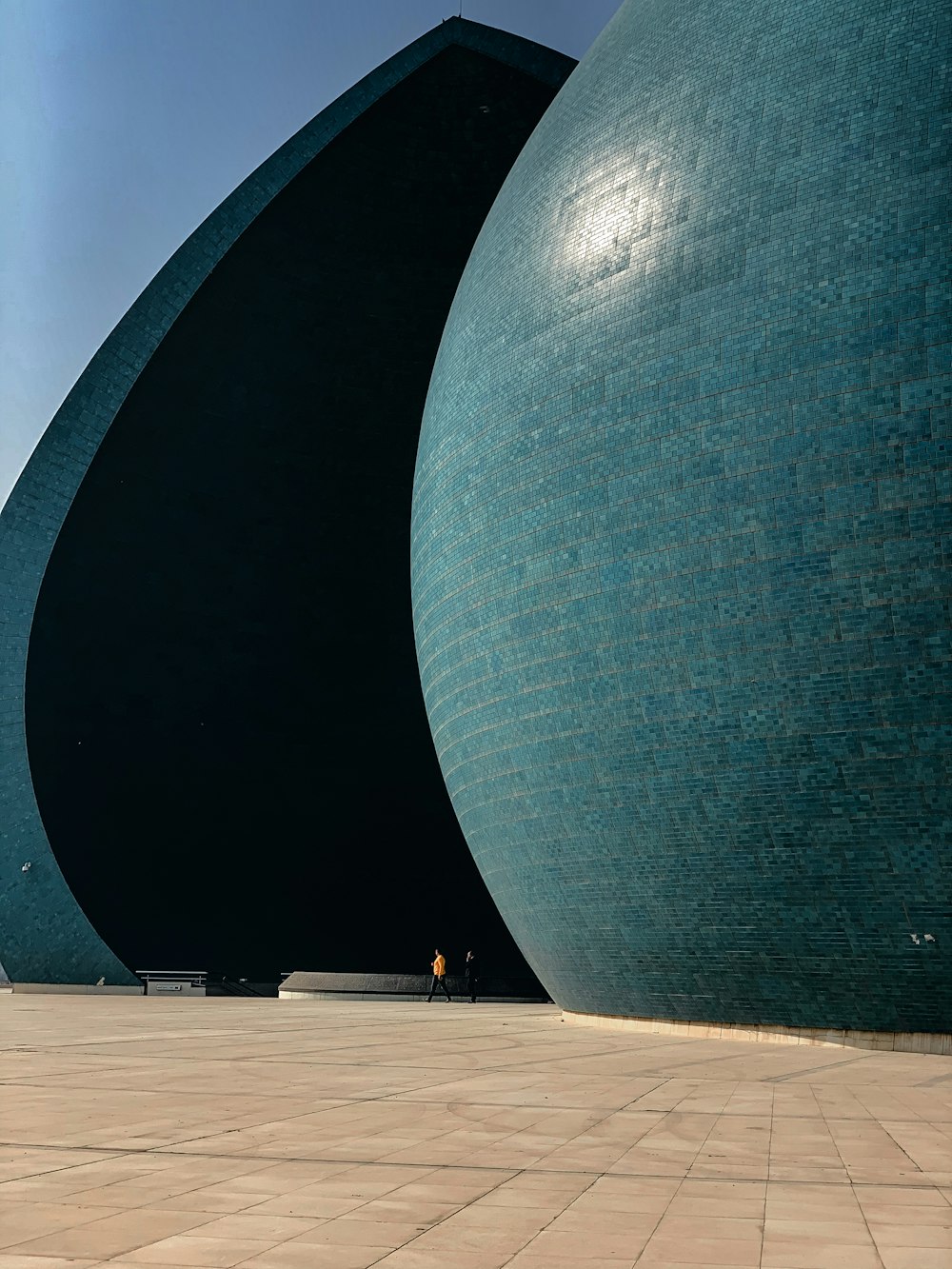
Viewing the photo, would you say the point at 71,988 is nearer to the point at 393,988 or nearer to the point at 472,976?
the point at 393,988

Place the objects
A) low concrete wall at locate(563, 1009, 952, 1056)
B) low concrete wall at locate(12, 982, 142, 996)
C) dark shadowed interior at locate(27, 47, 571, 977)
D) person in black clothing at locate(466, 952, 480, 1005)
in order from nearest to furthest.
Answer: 1. low concrete wall at locate(563, 1009, 952, 1056)
2. person in black clothing at locate(466, 952, 480, 1005)
3. low concrete wall at locate(12, 982, 142, 996)
4. dark shadowed interior at locate(27, 47, 571, 977)

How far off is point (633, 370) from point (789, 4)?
3.49 meters

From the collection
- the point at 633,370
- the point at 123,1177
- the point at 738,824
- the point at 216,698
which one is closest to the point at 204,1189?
the point at 123,1177

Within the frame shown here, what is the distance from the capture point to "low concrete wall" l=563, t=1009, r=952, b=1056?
10594 mm

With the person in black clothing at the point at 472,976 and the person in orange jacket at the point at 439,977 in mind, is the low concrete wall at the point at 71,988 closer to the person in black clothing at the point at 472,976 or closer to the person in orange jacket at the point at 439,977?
the person in orange jacket at the point at 439,977

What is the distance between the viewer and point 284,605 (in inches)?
1077

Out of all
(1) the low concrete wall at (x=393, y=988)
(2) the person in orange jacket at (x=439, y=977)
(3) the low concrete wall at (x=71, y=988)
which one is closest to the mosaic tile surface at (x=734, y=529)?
(2) the person in orange jacket at (x=439, y=977)

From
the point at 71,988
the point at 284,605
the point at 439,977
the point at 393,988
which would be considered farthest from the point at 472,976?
the point at 284,605

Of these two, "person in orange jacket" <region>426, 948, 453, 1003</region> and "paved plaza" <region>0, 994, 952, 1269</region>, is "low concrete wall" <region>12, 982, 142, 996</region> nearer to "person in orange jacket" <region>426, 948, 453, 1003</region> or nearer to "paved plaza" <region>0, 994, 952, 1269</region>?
"person in orange jacket" <region>426, 948, 453, 1003</region>

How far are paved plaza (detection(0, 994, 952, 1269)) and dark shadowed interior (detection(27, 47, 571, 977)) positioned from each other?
16.3 meters

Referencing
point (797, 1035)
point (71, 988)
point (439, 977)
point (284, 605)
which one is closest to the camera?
point (797, 1035)

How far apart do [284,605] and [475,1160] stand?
22613 mm

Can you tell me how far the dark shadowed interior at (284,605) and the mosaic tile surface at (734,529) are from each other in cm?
1323

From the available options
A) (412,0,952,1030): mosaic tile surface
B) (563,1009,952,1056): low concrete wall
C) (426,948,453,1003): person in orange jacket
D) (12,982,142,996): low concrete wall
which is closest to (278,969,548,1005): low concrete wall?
(426,948,453,1003): person in orange jacket
